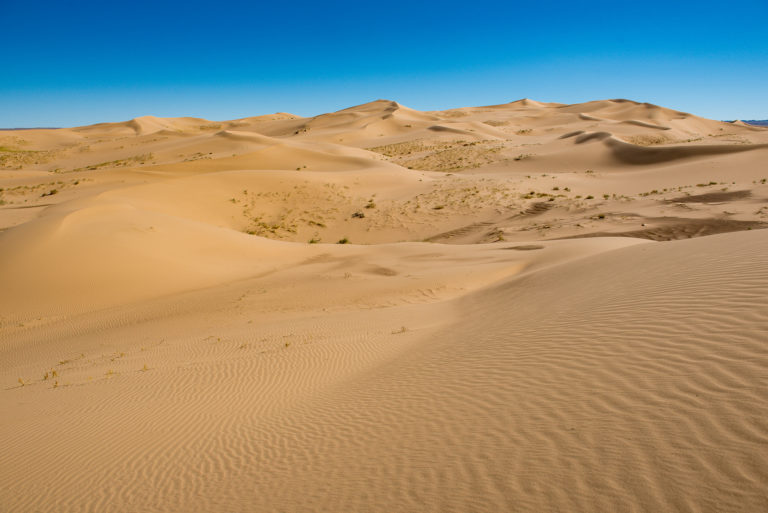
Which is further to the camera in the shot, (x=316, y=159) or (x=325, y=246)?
(x=316, y=159)

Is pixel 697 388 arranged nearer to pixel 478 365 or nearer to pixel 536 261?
pixel 478 365

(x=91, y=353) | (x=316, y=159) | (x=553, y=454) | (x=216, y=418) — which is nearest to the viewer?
(x=553, y=454)

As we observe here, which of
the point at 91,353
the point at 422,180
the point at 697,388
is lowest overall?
the point at 91,353

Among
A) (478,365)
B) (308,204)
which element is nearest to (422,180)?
(308,204)

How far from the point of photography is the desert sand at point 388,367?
10.2 ft

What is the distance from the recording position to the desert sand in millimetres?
3104

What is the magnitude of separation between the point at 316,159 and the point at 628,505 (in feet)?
124

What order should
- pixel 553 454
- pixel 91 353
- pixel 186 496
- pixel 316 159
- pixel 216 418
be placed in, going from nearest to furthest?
pixel 553 454 → pixel 186 496 → pixel 216 418 → pixel 91 353 → pixel 316 159

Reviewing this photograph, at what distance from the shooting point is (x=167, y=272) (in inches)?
523

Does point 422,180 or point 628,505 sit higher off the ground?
point 422,180

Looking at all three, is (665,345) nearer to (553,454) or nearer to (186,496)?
(553,454)

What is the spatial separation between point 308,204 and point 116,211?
35.3 ft

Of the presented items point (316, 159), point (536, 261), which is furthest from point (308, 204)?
point (536, 261)

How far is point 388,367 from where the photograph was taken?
6.36 m
